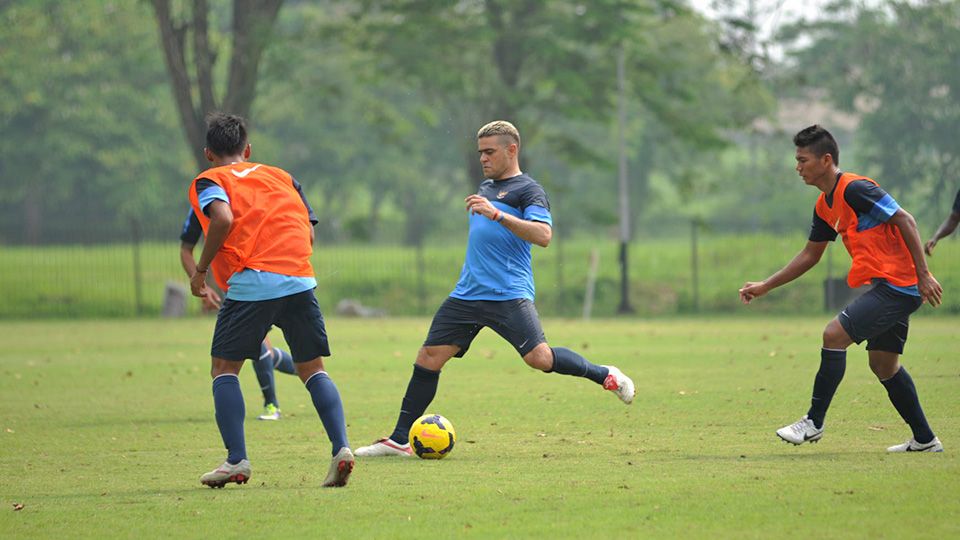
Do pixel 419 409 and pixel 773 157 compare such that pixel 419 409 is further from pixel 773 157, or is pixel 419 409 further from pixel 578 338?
pixel 773 157

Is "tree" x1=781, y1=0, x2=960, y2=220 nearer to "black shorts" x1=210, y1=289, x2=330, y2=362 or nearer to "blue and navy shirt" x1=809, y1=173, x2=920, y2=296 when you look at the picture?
"blue and navy shirt" x1=809, y1=173, x2=920, y2=296

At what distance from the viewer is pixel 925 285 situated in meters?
8.10

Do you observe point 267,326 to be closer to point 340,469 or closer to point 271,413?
point 340,469

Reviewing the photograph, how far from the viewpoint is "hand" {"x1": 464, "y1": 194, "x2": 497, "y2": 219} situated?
8133 millimetres

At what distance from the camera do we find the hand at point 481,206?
813 centimetres

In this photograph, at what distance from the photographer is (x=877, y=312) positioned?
8289mm

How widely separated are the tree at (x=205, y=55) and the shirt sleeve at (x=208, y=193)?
971 inches

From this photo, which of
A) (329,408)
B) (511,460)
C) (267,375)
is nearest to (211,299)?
(329,408)

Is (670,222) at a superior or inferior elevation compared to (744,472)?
inferior

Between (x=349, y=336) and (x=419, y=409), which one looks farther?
(x=349, y=336)

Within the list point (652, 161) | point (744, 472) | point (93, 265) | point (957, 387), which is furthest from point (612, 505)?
point (652, 161)

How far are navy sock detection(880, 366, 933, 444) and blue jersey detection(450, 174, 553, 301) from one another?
7.34 ft

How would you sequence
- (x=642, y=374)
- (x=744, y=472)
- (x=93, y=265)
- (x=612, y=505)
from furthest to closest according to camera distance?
(x=93, y=265) → (x=642, y=374) → (x=744, y=472) → (x=612, y=505)

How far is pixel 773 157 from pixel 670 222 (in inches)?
590
